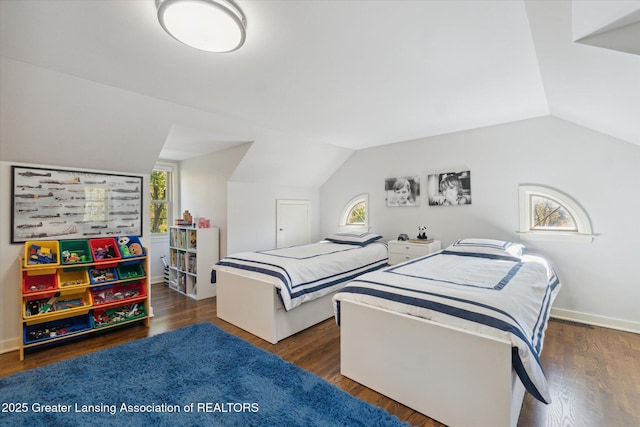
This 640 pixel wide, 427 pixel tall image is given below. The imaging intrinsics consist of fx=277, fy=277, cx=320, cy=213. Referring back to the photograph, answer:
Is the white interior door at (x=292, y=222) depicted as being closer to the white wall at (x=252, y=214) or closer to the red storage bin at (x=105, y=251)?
the white wall at (x=252, y=214)

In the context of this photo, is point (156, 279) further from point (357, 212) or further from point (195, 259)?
point (357, 212)

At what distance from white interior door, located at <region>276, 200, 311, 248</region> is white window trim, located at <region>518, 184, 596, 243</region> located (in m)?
3.39

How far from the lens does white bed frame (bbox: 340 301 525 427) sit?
1.50 meters

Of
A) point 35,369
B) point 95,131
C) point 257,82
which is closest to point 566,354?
point 257,82

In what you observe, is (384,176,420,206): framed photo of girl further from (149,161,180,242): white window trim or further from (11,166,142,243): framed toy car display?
(149,161,180,242): white window trim

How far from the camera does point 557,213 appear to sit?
10.9 feet

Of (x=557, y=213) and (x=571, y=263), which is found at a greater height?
(x=557, y=213)

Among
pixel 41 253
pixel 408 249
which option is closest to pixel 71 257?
pixel 41 253

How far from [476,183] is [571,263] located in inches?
54.6

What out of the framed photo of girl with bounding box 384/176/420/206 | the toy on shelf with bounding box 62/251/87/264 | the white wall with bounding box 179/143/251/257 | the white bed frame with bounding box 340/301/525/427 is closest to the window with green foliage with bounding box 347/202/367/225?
the framed photo of girl with bounding box 384/176/420/206

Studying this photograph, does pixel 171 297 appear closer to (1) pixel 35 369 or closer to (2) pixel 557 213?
(1) pixel 35 369

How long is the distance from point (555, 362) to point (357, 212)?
11.2ft

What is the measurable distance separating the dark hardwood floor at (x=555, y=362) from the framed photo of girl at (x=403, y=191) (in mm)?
2239

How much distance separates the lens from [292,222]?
16.9 feet
